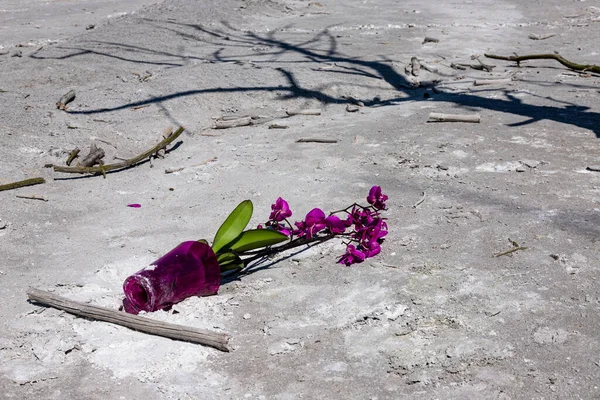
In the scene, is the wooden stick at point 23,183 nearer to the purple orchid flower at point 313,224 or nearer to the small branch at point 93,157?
the small branch at point 93,157

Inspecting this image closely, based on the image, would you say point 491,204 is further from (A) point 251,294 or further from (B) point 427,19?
(B) point 427,19

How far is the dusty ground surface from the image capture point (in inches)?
99.8

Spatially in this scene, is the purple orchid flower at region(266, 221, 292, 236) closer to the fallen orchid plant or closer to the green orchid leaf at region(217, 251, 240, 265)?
the fallen orchid plant

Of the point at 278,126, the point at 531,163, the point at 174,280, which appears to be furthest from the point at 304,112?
the point at 174,280

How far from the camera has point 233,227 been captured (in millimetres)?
3223

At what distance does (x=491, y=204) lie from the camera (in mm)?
3828

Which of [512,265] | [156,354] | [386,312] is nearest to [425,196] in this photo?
[512,265]

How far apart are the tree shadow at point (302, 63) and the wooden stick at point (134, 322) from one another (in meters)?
3.20

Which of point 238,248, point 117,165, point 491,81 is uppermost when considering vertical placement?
point 491,81

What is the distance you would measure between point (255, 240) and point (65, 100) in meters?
3.44

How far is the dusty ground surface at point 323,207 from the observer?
254 centimetres

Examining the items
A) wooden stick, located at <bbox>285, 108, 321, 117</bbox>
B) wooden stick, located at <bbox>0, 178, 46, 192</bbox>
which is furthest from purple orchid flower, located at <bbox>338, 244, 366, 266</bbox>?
wooden stick, located at <bbox>285, 108, 321, 117</bbox>

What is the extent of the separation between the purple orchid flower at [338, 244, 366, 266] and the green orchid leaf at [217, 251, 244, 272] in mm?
481

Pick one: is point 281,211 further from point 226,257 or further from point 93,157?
point 93,157
